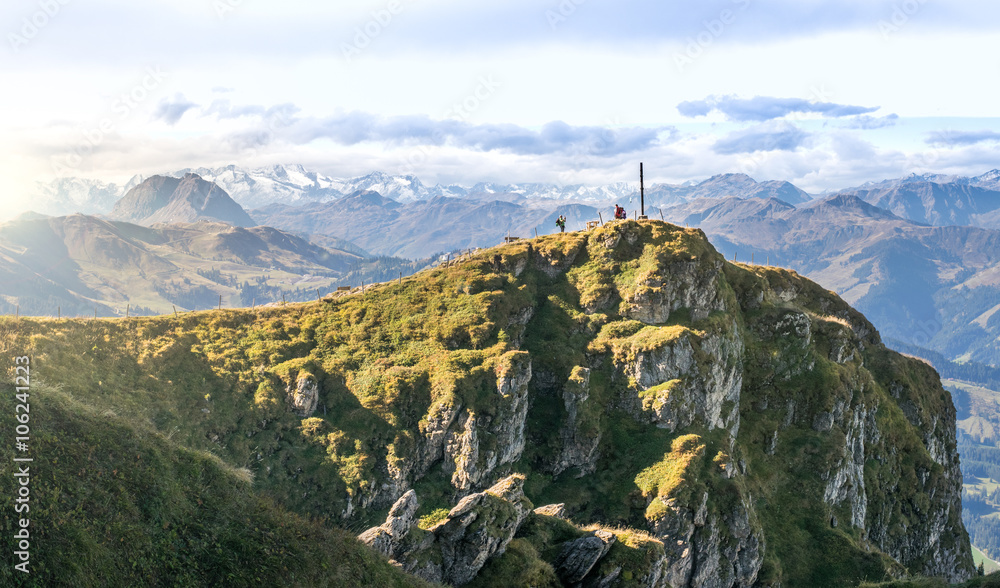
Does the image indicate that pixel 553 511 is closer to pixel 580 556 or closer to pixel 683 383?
pixel 580 556

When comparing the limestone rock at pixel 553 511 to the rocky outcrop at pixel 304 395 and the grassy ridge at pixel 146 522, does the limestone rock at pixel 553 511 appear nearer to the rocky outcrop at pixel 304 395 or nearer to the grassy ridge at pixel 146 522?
the grassy ridge at pixel 146 522

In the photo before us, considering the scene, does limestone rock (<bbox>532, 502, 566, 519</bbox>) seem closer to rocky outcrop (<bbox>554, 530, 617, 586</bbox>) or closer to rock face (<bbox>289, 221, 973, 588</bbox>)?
rock face (<bbox>289, 221, 973, 588</bbox>)

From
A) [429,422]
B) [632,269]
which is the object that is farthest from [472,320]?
[632,269]

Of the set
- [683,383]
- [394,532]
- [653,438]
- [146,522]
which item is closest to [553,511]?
[394,532]

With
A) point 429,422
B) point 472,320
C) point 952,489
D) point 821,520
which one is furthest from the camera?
point 952,489

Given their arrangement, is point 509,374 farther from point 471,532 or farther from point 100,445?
point 100,445

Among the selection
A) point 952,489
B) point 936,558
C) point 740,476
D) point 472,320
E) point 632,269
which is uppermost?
point 632,269

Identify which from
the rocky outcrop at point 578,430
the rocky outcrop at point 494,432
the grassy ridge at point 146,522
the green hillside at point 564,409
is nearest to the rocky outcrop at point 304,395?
the green hillside at point 564,409

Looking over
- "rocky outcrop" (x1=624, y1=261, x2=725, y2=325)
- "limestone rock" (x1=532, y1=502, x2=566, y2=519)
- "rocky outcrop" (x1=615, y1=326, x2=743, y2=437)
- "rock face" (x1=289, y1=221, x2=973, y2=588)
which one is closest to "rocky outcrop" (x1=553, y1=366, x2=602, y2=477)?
"rock face" (x1=289, y1=221, x2=973, y2=588)

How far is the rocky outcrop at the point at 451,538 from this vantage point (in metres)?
41.7

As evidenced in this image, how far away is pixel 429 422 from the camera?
204 feet

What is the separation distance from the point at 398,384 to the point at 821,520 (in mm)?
49447

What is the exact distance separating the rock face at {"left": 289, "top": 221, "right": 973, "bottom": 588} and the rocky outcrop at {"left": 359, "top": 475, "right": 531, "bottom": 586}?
0.41ft

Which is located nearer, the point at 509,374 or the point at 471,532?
the point at 471,532
